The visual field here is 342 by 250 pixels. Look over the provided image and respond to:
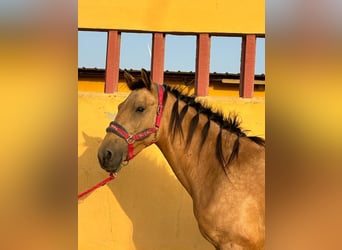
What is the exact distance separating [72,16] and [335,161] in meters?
0.47

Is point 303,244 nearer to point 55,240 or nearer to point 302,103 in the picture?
point 302,103

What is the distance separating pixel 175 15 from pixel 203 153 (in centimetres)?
221

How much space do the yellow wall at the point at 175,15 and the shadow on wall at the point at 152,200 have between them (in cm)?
141

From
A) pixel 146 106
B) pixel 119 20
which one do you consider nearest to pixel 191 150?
pixel 146 106

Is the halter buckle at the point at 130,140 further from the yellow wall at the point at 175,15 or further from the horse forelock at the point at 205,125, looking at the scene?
the yellow wall at the point at 175,15

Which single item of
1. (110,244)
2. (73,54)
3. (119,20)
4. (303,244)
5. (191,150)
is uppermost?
(119,20)

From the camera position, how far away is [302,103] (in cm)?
65

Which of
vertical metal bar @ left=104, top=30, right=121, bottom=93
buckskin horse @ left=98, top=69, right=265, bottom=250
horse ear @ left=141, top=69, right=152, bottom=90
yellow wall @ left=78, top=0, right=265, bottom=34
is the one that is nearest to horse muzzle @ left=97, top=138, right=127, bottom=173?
buckskin horse @ left=98, top=69, right=265, bottom=250

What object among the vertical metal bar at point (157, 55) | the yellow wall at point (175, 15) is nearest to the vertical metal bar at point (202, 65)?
the yellow wall at point (175, 15)

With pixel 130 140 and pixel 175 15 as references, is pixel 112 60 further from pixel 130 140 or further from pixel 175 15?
pixel 130 140

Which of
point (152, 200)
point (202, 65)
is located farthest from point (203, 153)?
point (202, 65)

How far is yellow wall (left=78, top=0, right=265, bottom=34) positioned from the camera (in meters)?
4.66

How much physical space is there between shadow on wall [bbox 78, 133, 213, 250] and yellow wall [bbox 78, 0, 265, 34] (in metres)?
1.41

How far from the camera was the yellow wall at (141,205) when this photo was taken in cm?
447
